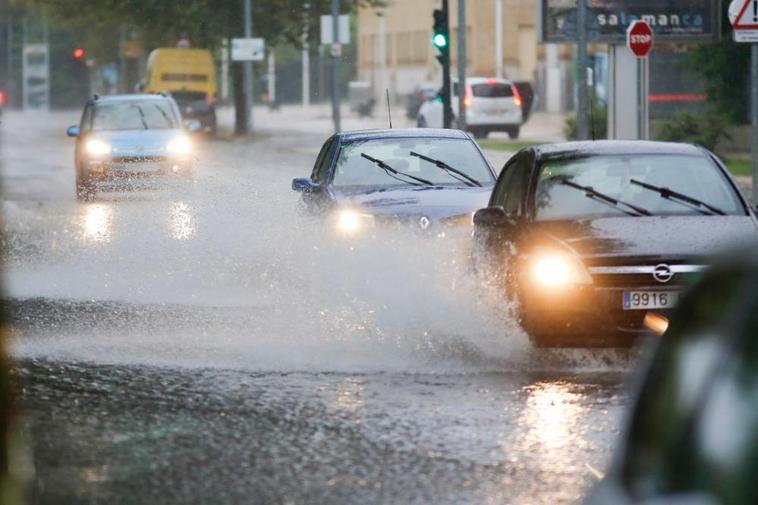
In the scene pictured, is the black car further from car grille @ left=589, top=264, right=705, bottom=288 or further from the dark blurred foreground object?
the dark blurred foreground object

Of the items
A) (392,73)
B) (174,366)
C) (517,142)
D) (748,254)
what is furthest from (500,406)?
(392,73)

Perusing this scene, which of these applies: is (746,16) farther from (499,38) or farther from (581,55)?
(499,38)

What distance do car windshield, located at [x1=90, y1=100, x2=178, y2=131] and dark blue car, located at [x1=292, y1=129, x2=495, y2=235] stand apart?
1213cm

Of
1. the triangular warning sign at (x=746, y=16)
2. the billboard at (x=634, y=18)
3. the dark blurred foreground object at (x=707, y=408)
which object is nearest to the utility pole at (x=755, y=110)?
the triangular warning sign at (x=746, y=16)

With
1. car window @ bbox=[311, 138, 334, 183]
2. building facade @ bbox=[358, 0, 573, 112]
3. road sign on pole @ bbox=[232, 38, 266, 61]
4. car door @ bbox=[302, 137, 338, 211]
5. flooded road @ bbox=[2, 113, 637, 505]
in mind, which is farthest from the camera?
building facade @ bbox=[358, 0, 573, 112]

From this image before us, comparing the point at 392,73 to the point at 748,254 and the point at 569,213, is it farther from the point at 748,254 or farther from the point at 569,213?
the point at 748,254

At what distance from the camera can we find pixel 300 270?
15484 millimetres

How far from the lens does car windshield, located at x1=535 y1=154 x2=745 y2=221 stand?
36.7ft

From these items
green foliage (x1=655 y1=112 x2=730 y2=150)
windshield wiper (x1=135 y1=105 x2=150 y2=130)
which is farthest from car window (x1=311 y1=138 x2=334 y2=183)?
green foliage (x1=655 y1=112 x2=730 y2=150)

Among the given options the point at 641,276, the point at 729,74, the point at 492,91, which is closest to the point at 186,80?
the point at 492,91

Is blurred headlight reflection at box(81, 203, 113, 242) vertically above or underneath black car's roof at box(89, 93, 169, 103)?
underneath

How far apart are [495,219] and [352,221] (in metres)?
3.51

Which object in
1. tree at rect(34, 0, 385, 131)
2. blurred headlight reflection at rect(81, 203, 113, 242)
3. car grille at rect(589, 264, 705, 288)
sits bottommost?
blurred headlight reflection at rect(81, 203, 113, 242)

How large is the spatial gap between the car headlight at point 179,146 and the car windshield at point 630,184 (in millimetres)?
16545
